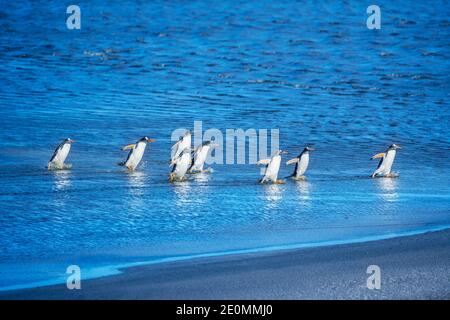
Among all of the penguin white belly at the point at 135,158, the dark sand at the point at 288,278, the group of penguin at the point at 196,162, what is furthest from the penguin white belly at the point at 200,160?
the dark sand at the point at 288,278

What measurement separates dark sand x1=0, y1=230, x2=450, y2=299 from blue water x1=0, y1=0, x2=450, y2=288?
39 cm

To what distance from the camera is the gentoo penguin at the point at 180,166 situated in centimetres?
1075

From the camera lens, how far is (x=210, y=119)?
16.5 metres

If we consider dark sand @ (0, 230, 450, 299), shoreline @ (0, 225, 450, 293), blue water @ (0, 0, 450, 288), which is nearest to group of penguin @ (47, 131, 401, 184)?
blue water @ (0, 0, 450, 288)

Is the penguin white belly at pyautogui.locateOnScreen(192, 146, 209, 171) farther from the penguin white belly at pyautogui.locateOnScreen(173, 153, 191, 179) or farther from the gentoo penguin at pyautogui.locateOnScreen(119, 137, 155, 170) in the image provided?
the gentoo penguin at pyautogui.locateOnScreen(119, 137, 155, 170)

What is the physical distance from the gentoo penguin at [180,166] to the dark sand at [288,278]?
386 cm

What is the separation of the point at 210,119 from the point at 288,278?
1041 centimetres

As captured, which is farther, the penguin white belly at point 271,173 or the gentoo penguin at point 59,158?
the gentoo penguin at point 59,158

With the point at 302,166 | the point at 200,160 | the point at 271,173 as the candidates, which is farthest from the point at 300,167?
the point at 200,160

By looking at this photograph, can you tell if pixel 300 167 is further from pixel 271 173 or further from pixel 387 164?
pixel 387 164

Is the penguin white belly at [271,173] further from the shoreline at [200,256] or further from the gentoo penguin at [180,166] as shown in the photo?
the shoreline at [200,256]

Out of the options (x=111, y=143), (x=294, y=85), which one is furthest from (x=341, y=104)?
(x=111, y=143)

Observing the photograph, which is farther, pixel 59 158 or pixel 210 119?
pixel 210 119
